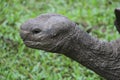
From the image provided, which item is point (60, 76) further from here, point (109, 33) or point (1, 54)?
point (109, 33)

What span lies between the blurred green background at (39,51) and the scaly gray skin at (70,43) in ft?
2.01

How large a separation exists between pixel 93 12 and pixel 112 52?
5.49 ft

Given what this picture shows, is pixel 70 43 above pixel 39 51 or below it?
above

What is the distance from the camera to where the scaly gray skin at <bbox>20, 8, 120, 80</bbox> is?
2.31 m

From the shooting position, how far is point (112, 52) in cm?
258

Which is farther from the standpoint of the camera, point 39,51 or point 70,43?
point 39,51

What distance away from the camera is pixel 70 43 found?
2381 millimetres

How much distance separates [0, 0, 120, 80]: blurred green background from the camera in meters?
3.21

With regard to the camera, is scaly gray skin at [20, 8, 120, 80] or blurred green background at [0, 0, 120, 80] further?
blurred green background at [0, 0, 120, 80]

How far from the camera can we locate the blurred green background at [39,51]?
321 cm

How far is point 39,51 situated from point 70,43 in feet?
3.73

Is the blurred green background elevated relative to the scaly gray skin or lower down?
lower down

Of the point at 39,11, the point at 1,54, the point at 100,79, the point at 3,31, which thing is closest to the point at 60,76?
the point at 100,79

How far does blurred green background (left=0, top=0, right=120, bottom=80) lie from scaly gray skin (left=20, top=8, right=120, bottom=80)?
61 centimetres
